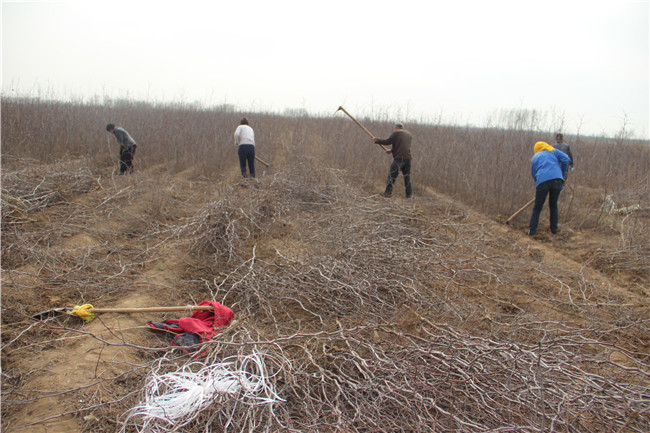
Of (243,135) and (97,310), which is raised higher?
(243,135)

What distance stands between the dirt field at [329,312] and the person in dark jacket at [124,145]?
1.00m

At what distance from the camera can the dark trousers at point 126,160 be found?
24.5ft

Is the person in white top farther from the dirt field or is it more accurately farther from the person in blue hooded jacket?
the person in blue hooded jacket

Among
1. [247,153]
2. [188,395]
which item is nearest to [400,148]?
[247,153]

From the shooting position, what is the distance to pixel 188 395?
182 cm

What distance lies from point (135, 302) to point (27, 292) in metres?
→ 0.94

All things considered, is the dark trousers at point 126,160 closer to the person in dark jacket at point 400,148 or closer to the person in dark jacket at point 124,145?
the person in dark jacket at point 124,145

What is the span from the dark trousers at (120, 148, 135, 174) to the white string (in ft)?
21.4

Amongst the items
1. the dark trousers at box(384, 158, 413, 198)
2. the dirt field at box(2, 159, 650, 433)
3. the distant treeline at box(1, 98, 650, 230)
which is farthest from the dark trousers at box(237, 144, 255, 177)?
the dark trousers at box(384, 158, 413, 198)

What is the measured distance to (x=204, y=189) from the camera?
802 cm

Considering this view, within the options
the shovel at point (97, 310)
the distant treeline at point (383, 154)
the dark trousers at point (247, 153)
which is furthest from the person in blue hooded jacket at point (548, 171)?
the dark trousers at point (247, 153)

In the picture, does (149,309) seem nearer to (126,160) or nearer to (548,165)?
(548,165)

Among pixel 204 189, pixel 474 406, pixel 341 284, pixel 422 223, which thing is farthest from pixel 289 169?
pixel 474 406

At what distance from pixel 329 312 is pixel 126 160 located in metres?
6.70
